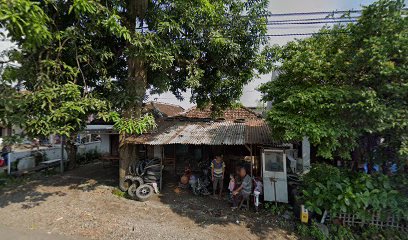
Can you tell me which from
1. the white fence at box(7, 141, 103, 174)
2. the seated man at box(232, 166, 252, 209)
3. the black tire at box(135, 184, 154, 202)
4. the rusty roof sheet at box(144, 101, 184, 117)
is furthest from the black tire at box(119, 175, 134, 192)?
the rusty roof sheet at box(144, 101, 184, 117)

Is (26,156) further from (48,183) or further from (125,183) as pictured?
(125,183)

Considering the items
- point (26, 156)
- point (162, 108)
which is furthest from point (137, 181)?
point (162, 108)

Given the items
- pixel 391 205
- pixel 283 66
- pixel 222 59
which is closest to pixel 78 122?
pixel 222 59

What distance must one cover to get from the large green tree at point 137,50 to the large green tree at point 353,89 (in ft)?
9.21

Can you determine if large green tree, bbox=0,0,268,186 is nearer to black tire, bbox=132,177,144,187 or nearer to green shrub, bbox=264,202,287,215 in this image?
black tire, bbox=132,177,144,187

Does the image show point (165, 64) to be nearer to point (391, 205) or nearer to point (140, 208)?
point (140, 208)

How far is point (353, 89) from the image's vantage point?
5.87m

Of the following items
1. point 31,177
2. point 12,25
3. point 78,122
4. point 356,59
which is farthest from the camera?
point 31,177

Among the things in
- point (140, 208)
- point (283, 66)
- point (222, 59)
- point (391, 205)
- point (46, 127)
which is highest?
point (222, 59)

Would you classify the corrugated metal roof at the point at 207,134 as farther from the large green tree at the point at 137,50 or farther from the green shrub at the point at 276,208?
the green shrub at the point at 276,208

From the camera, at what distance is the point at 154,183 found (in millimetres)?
9484

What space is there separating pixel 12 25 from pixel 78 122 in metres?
3.38

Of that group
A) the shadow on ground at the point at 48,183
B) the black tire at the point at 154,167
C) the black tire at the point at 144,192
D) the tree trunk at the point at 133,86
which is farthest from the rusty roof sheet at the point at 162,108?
the black tire at the point at 144,192

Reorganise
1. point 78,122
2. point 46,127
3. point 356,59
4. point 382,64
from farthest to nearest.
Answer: point 78,122 < point 46,127 < point 356,59 < point 382,64
